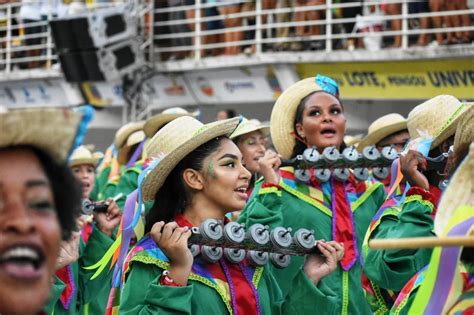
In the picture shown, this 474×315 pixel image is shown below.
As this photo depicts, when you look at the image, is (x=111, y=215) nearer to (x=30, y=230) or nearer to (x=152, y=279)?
(x=152, y=279)

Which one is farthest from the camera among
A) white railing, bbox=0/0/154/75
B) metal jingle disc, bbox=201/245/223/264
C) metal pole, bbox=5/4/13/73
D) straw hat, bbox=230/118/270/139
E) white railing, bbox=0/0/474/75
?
metal pole, bbox=5/4/13/73

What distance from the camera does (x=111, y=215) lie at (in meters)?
7.30

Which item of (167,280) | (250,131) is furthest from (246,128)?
(167,280)

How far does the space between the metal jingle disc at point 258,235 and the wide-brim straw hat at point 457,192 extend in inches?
72.7

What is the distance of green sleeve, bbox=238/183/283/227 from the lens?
627 cm

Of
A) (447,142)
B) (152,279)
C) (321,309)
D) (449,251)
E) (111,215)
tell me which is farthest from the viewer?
(111,215)

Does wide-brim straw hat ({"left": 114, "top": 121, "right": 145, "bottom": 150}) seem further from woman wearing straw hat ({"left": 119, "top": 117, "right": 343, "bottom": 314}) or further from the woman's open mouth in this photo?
the woman's open mouth

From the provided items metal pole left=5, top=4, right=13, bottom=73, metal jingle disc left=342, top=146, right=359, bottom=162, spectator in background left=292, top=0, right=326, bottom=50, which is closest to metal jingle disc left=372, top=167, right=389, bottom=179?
metal jingle disc left=342, top=146, right=359, bottom=162

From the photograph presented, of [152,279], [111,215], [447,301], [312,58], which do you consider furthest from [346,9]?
[447,301]

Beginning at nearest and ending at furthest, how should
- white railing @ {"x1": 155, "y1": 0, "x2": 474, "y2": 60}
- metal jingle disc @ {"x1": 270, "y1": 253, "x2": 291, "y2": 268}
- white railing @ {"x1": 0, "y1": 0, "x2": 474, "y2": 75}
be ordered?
metal jingle disc @ {"x1": 270, "y1": 253, "x2": 291, "y2": 268}
white railing @ {"x1": 155, "y1": 0, "x2": 474, "y2": 60}
white railing @ {"x1": 0, "y1": 0, "x2": 474, "y2": 75}

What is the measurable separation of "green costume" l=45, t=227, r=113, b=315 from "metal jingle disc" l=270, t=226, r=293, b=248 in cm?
181

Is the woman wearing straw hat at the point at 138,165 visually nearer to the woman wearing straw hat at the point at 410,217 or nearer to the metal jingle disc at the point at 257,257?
the woman wearing straw hat at the point at 410,217

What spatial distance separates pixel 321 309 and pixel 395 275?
476 mm

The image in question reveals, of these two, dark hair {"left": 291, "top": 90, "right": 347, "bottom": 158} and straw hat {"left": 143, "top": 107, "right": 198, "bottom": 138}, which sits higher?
dark hair {"left": 291, "top": 90, "right": 347, "bottom": 158}
